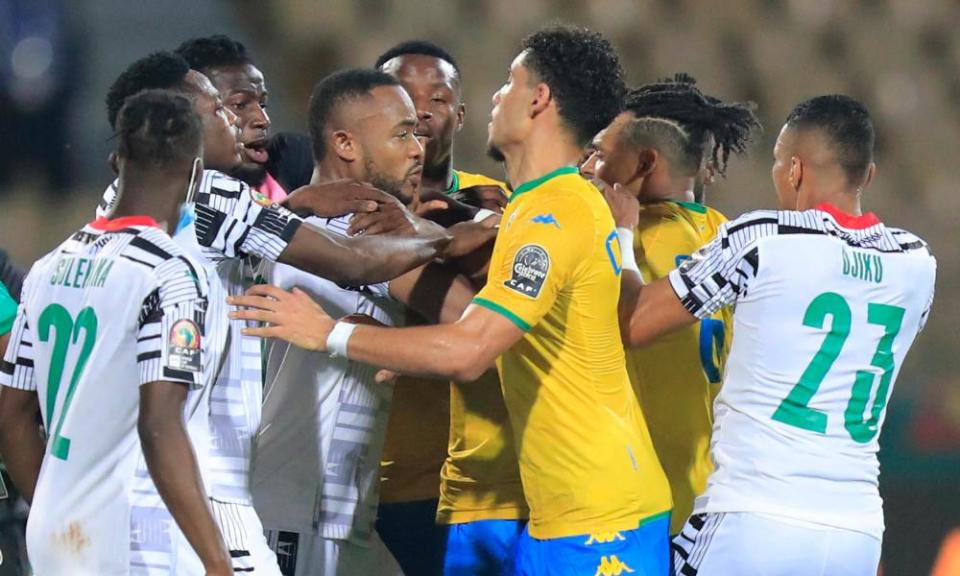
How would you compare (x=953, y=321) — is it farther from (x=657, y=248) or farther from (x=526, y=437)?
(x=526, y=437)

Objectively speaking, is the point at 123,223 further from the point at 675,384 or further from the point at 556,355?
the point at 675,384

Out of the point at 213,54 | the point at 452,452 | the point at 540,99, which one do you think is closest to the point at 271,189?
the point at 213,54

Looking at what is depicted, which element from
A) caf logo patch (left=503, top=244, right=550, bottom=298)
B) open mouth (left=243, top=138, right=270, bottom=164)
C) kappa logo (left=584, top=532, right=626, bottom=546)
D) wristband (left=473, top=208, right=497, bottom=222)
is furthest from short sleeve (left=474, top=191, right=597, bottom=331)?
open mouth (left=243, top=138, right=270, bottom=164)

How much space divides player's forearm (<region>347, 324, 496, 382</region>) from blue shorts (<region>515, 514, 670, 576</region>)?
1.48ft

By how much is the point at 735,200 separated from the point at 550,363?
394cm

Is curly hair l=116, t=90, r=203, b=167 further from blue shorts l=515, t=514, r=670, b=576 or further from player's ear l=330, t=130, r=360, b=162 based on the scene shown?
blue shorts l=515, t=514, r=670, b=576

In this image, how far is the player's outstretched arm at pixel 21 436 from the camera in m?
2.90

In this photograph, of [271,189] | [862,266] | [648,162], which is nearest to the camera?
[862,266]

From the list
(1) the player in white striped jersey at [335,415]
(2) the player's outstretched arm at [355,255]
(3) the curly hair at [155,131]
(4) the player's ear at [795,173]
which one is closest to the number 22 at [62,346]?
(3) the curly hair at [155,131]

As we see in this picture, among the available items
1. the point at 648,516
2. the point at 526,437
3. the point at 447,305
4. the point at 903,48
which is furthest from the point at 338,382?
the point at 903,48

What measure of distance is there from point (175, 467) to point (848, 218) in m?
1.84

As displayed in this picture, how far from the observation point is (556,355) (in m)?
3.18

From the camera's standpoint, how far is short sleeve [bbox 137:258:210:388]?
2.62 meters

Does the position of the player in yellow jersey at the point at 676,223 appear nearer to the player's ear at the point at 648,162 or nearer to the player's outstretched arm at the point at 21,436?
the player's ear at the point at 648,162
